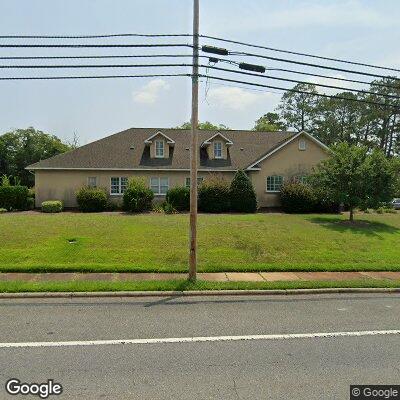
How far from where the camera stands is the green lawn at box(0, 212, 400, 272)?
39.7 ft

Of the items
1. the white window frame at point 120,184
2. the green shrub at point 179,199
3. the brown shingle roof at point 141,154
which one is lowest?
the green shrub at point 179,199

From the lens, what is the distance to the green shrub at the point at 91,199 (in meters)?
24.9

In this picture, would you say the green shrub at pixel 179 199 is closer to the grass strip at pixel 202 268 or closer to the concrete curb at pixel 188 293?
the grass strip at pixel 202 268

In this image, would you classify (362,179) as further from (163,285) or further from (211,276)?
(163,285)

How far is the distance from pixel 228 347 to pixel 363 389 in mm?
2083

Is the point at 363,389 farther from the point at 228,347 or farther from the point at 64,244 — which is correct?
the point at 64,244

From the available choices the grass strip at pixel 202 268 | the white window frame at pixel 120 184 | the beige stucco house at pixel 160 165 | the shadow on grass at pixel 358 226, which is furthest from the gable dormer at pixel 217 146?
the grass strip at pixel 202 268

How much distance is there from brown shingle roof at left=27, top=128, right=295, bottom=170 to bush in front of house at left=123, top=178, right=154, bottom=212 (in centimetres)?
294

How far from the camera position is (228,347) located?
19.6 feet

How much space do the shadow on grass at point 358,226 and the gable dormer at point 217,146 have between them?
10283mm

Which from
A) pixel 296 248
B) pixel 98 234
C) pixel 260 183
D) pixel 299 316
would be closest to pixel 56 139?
pixel 260 183

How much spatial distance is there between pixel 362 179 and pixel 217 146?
12352mm

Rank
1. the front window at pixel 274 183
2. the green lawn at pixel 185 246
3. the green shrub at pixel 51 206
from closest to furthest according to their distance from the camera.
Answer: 1. the green lawn at pixel 185 246
2. the green shrub at pixel 51 206
3. the front window at pixel 274 183

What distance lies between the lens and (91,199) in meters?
24.9
